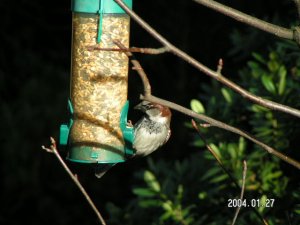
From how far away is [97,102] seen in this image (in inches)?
126

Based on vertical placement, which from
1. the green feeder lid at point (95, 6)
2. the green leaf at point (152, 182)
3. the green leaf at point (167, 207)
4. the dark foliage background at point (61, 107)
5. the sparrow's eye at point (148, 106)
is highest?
the green feeder lid at point (95, 6)

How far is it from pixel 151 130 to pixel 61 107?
3693 mm

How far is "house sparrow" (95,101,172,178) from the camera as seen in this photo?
11.6 ft

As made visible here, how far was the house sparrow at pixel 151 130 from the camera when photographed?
3551 millimetres

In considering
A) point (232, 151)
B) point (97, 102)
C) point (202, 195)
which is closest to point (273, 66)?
point (232, 151)

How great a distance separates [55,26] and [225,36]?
1571mm

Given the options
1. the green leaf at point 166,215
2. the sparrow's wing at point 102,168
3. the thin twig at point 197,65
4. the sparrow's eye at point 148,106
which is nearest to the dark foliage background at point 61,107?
the sparrow's eye at point 148,106

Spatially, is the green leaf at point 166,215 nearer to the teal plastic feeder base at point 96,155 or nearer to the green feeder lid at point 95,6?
the teal plastic feeder base at point 96,155

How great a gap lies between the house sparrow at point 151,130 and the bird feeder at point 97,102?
31 cm

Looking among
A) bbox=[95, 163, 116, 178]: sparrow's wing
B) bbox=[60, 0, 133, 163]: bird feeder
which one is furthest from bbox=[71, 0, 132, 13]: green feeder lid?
bbox=[95, 163, 116, 178]: sparrow's wing

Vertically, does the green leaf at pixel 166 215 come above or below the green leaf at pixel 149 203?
above

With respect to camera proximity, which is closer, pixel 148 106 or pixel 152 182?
pixel 148 106

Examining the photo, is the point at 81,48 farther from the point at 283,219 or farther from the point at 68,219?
the point at 68,219

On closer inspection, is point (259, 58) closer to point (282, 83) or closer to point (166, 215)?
point (282, 83)
